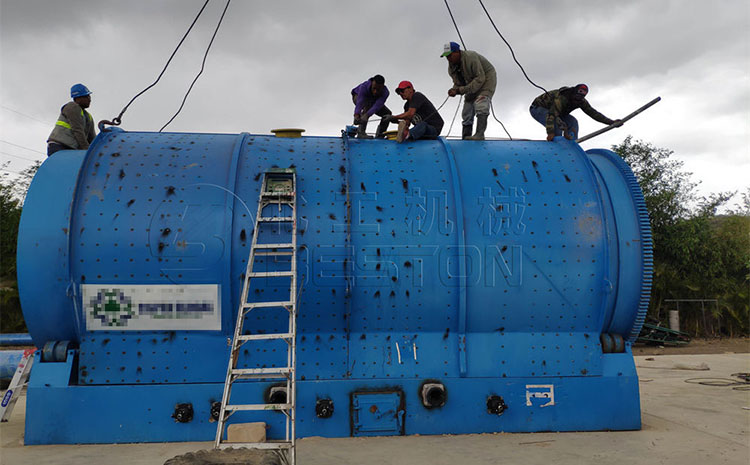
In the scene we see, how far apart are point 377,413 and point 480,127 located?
3.96 meters

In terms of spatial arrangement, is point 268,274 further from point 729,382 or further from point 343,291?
point 729,382

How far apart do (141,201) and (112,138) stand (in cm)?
119

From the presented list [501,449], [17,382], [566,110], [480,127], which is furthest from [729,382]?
[17,382]

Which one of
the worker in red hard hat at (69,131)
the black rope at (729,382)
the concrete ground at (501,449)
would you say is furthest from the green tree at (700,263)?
the worker in red hard hat at (69,131)

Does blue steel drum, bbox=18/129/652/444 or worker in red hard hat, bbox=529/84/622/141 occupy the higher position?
worker in red hard hat, bbox=529/84/622/141

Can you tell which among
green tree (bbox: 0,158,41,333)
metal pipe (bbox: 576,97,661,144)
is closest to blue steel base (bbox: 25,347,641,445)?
metal pipe (bbox: 576,97,661,144)

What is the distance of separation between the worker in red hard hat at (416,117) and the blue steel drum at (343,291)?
0.63 metres

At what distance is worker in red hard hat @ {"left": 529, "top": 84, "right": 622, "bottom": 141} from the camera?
7422 millimetres

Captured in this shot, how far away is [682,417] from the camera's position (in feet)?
22.5

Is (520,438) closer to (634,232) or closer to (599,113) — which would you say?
(634,232)

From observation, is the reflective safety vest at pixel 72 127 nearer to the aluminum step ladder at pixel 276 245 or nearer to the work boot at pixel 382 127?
the aluminum step ladder at pixel 276 245

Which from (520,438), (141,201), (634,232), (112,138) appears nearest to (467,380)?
(520,438)

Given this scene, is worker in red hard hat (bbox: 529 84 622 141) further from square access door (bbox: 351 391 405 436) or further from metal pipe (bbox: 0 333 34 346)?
metal pipe (bbox: 0 333 34 346)

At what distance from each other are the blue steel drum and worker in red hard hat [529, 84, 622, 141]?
116 cm
